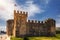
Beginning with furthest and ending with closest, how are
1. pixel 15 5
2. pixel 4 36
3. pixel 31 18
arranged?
pixel 4 36 → pixel 31 18 → pixel 15 5

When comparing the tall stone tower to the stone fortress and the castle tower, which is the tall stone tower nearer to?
the stone fortress

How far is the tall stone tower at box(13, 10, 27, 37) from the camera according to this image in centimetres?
1529

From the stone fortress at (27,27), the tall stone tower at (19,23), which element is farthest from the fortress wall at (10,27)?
the tall stone tower at (19,23)

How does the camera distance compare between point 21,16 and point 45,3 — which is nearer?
point 45,3

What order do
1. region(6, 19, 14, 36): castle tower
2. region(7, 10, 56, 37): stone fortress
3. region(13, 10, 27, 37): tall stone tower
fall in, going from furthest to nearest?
region(6, 19, 14, 36): castle tower, region(7, 10, 56, 37): stone fortress, region(13, 10, 27, 37): tall stone tower

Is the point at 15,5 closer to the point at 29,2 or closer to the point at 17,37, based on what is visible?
the point at 29,2

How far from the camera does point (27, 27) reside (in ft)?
53.5

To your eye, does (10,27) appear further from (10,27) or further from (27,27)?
(27,27)

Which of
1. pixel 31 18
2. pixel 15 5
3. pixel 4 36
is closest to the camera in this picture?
pixel 15 5

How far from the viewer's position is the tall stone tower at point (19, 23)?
15291mm

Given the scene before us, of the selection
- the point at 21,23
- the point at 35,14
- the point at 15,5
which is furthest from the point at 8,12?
the point at 21,23

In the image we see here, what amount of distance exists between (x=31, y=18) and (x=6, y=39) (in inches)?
72.5

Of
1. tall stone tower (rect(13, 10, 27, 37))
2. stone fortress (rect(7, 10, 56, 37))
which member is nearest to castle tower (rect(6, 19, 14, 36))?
stone fortress (rect(7, 10, 56, 37))

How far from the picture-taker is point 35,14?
45.0 ft
